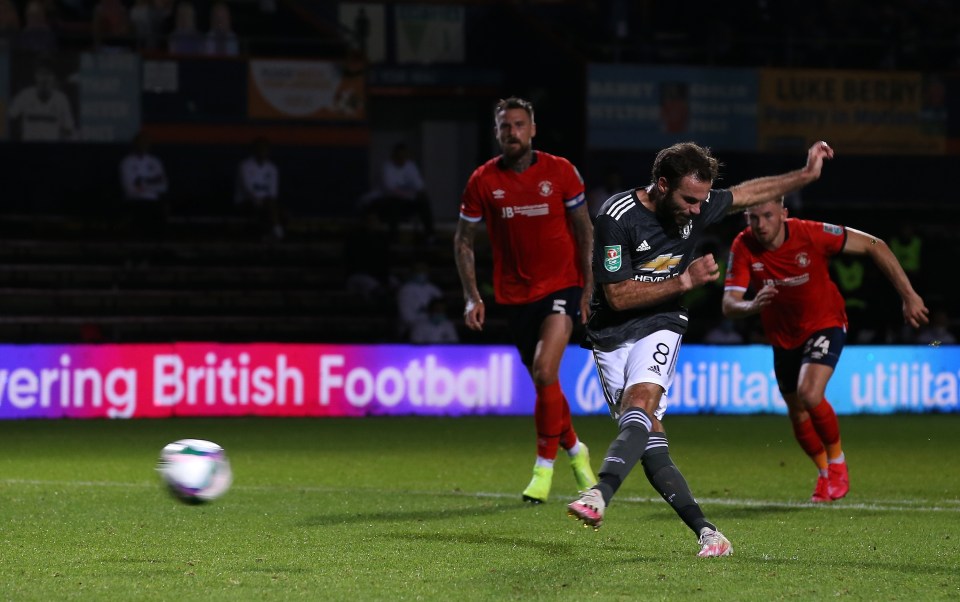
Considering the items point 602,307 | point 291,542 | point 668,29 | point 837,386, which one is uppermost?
point 668,29

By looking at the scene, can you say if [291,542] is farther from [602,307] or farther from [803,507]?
[803,507]

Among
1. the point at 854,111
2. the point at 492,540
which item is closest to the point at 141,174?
the point at 854,111

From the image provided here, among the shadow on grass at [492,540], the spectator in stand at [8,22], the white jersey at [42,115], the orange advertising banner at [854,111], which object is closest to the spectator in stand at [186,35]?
the white jersey at [42,115]

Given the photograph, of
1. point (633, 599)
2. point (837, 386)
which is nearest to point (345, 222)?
point (837, 386)

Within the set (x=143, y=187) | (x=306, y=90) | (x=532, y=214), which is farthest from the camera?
(x=306, y=90)

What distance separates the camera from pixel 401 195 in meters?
23.5

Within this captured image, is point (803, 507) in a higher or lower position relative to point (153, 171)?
lower

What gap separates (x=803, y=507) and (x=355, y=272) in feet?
42.0

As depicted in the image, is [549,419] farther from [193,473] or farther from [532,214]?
[193,473]

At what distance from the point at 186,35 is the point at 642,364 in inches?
696

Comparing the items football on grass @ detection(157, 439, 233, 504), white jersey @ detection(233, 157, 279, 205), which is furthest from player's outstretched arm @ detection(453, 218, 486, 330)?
white jersey @ detection(233, 157, 279, 205)

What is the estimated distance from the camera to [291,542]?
782 centimetres

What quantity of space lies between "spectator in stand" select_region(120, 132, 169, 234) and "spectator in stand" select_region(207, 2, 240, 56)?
2.52 metres

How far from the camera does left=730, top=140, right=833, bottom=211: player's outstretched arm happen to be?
7.38 metres
